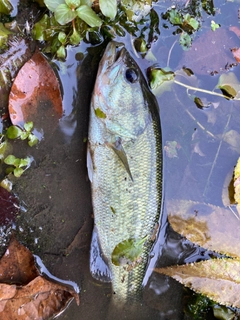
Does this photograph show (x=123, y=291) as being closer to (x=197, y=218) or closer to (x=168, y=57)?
(x=197, y=218)

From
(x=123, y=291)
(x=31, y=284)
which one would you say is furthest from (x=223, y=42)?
(x=31, y=284)

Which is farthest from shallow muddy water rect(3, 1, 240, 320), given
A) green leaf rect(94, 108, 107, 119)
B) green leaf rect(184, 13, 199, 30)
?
green leaf rect(94, 108, 107, 119)

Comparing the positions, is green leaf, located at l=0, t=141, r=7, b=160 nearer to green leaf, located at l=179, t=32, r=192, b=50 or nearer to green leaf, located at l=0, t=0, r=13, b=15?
green leaf, located at l=0, t=0, r=13, b=15

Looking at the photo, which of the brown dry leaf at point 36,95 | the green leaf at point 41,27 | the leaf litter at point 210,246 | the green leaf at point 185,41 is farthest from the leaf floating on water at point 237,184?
the green leaf at point 41,27

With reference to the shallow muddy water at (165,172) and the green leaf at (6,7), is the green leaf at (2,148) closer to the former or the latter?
the shallow muddy water at (165,172)

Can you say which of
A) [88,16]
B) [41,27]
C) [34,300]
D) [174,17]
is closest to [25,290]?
[34,300]

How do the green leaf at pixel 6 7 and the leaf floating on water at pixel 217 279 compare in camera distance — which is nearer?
the green leaf at pixel 6 7
